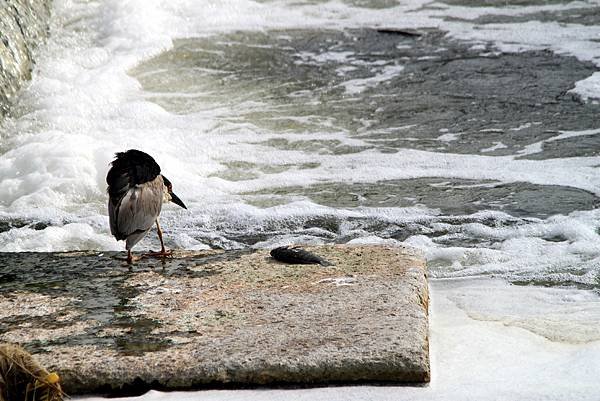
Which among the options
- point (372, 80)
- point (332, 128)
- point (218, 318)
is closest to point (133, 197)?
point (218, 318)

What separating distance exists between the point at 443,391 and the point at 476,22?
9.67m

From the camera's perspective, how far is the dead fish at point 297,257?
16.9 feet

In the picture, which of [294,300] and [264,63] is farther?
[264,63]

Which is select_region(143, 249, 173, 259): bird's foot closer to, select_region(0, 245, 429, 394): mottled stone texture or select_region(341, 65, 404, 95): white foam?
select_region(0, 245, 429, 394): mottled stone texture

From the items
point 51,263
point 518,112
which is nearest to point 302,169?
point 518,112

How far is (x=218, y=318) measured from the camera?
440cm

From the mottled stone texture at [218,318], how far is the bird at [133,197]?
0.19 meters

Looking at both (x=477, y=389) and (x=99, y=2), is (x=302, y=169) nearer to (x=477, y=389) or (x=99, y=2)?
(x=477, y=389)

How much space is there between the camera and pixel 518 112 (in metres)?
9.19

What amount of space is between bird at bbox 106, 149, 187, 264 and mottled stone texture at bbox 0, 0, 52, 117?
4017mm

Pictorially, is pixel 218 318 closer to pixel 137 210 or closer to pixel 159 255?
pixel 159 255

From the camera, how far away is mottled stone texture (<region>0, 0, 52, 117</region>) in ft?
31.9

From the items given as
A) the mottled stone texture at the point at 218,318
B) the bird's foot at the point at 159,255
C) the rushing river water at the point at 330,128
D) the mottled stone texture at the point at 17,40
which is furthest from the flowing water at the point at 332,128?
the bird's foot at the point at 159,255

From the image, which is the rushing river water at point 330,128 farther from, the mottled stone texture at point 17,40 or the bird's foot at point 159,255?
the bird's foot at point 159,255
